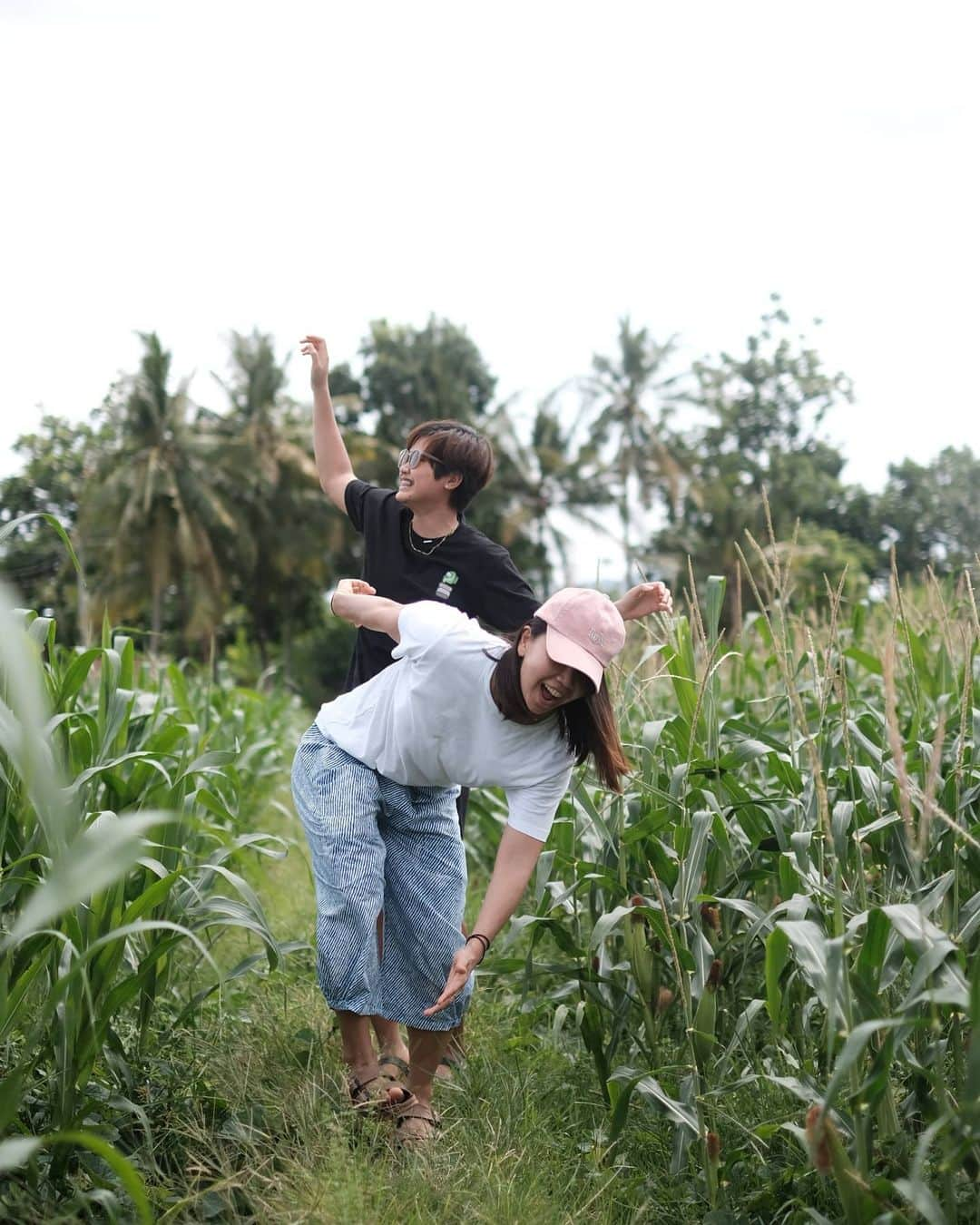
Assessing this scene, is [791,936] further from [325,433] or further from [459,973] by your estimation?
[325,433]

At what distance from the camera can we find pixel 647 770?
9.25 ft

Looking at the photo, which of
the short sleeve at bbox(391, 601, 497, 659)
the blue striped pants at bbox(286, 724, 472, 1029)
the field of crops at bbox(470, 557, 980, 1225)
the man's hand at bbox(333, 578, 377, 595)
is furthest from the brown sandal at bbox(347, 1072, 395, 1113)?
the man's hand at bbox(333, 578, 377, 595)

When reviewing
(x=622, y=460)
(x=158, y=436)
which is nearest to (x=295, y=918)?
(x=158, y=436)

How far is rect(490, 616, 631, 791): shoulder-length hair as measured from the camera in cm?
223

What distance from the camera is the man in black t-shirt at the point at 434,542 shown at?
292cm

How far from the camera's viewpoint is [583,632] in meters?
2.16

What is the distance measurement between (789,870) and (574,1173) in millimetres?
728

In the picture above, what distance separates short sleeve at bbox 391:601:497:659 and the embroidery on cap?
544mm

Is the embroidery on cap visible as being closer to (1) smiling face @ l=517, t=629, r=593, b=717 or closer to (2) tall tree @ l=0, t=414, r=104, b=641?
(1) smiling face @ l=517, t=629, r=593, b=717

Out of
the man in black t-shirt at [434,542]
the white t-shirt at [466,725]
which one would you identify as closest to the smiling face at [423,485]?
the man in black t-shirt at [434,542]

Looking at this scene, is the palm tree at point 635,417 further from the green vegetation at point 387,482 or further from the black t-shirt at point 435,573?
the black t-shirt at point 435,573

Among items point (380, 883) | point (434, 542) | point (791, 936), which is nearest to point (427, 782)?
point (380, 883)

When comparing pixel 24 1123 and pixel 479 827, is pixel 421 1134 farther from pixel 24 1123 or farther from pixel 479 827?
pixel 479 827

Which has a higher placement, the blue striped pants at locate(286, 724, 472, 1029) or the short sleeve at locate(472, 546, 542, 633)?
the short sleeve at locate(472, 546, 542, 633)
